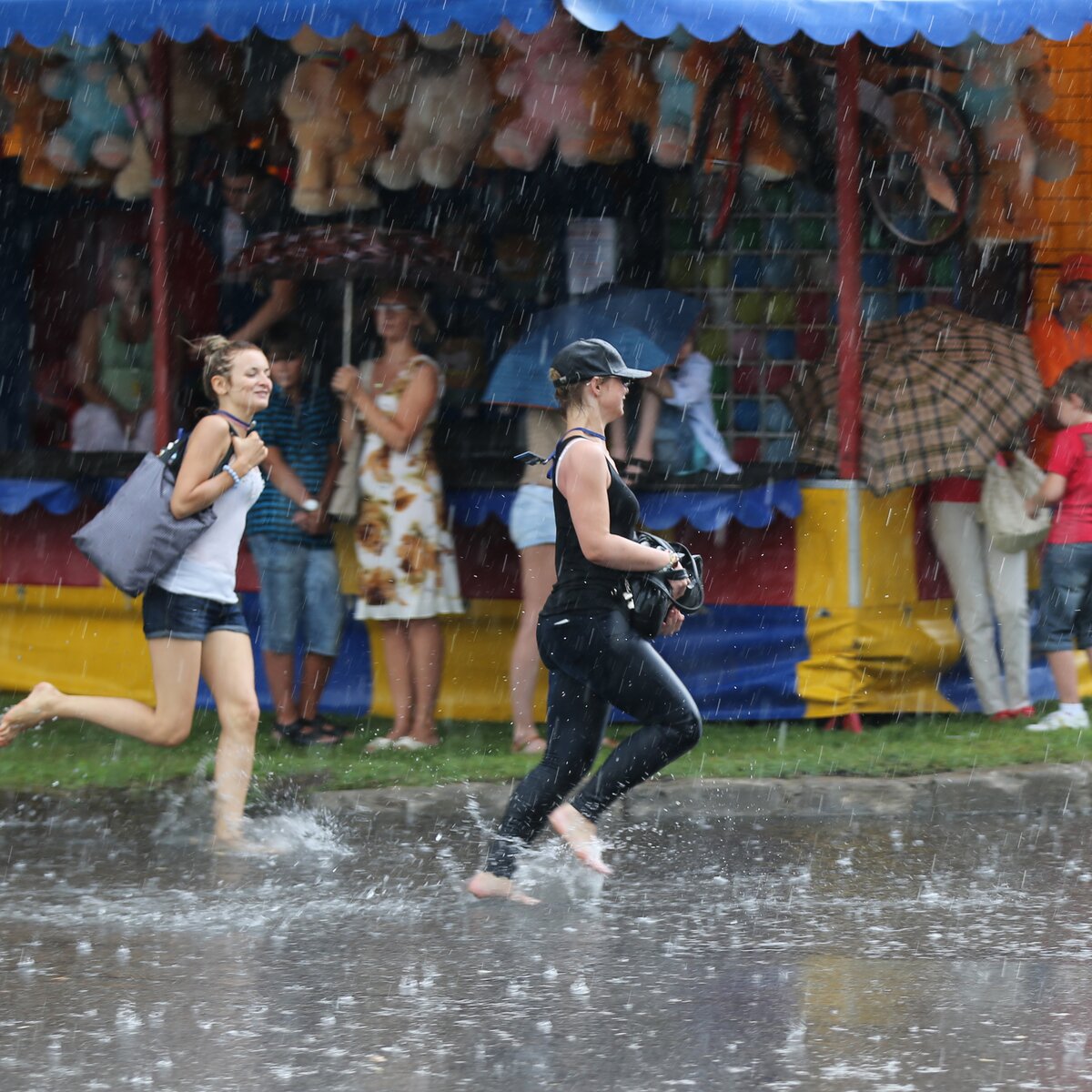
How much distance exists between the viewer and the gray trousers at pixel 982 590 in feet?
32.1

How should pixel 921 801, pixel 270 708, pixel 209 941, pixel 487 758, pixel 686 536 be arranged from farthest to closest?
pixel 270 708
pixel 686 536
pixel 487 758
pixel 921 801
pixel 209 941

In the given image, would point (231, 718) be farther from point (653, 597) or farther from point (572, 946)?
point (572, 946)

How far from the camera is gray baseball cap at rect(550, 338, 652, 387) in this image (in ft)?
21.8

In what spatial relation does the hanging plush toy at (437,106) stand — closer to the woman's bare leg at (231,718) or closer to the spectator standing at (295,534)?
the spectator standing at (295,534)

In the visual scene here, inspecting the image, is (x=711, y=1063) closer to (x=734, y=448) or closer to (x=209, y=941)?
(x=209, y=941)

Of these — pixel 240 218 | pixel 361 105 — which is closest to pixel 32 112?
pixel 240 218

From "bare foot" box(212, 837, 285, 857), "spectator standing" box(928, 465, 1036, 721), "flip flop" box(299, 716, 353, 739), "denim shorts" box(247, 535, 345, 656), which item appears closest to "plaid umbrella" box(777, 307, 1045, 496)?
"spectator standing" box(928, 465, 1036, 721)

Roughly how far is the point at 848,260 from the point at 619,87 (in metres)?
1.40

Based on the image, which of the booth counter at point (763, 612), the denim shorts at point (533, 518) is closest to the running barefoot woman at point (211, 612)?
the denim shorts at point (533, 518)

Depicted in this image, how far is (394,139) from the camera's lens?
1052 centimetres

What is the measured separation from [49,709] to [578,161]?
3964 millimetres

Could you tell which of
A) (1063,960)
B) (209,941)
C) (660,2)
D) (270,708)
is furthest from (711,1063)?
(270,708)

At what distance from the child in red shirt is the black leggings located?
10.8ft

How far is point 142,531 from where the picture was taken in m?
7.32
